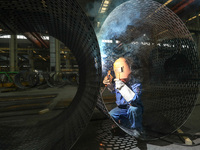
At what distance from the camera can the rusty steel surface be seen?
1196mm

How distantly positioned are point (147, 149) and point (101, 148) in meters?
0.35

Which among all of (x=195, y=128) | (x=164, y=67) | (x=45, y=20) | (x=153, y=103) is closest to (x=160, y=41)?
(x=164, y=67)

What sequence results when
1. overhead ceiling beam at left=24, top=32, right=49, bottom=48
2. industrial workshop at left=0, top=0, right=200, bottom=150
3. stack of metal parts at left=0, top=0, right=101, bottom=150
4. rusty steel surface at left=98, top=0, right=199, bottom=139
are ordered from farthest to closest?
overhead ceiling beam at left=24, top=32, right=49, bottom=48
rusty steel surface at left=98, top=0, right=199, bottom=139
industrial workshop at left=0, top=0, right=200, bottom=150
stack of metal parts at left=0, top=0, right=101, bottom=150

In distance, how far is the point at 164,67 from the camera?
1.78 meters

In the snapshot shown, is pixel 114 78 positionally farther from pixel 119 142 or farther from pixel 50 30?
pixel 50 30

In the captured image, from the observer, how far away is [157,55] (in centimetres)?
191

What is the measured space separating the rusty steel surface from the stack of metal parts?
0.26 meters

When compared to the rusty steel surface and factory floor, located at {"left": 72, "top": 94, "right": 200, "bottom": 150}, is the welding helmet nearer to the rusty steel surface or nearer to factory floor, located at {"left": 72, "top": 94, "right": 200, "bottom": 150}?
the rusty steel surface

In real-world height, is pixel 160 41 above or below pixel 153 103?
above

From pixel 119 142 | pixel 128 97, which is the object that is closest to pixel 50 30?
pixel 128 97

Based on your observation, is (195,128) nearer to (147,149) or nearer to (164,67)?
(147,149)

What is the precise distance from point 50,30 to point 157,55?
5.33ft

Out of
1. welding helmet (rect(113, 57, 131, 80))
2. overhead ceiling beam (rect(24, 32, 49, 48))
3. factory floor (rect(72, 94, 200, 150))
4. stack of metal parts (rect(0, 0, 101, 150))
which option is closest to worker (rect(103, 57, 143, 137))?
welding helmet (rect(113, 57, 131, 80))

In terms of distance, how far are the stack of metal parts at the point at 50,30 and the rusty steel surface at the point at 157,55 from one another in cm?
26
